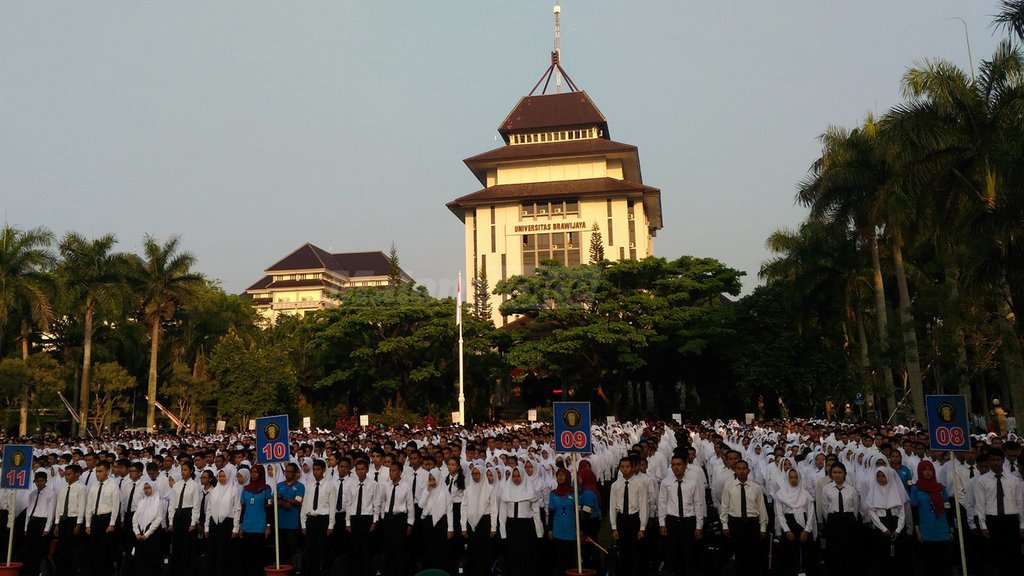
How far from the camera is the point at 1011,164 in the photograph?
15.7 metres

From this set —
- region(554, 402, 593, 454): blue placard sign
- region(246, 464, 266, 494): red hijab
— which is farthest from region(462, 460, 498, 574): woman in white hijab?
region(246, 464, 266, 494): red hijab

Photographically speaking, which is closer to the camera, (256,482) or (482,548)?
(482,548)

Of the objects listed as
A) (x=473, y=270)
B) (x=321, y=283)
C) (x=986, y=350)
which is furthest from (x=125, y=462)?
(x=321, y=283)

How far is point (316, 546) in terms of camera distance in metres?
10.5

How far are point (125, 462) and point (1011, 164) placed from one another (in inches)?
644

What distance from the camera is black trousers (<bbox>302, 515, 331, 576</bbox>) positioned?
1049cm

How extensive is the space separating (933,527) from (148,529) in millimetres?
9493

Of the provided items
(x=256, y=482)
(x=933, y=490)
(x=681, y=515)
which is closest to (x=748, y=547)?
(x=681, y=515)

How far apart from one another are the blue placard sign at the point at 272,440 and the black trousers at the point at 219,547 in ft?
3.49

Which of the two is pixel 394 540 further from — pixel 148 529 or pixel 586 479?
pixel 148 529

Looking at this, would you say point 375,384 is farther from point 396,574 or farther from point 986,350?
point 396,574

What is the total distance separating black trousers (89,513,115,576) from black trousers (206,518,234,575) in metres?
1.48

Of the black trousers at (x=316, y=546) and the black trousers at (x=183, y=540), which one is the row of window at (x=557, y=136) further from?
the black trousers at (x=183, y=540)

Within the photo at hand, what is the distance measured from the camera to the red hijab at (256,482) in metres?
10.4
